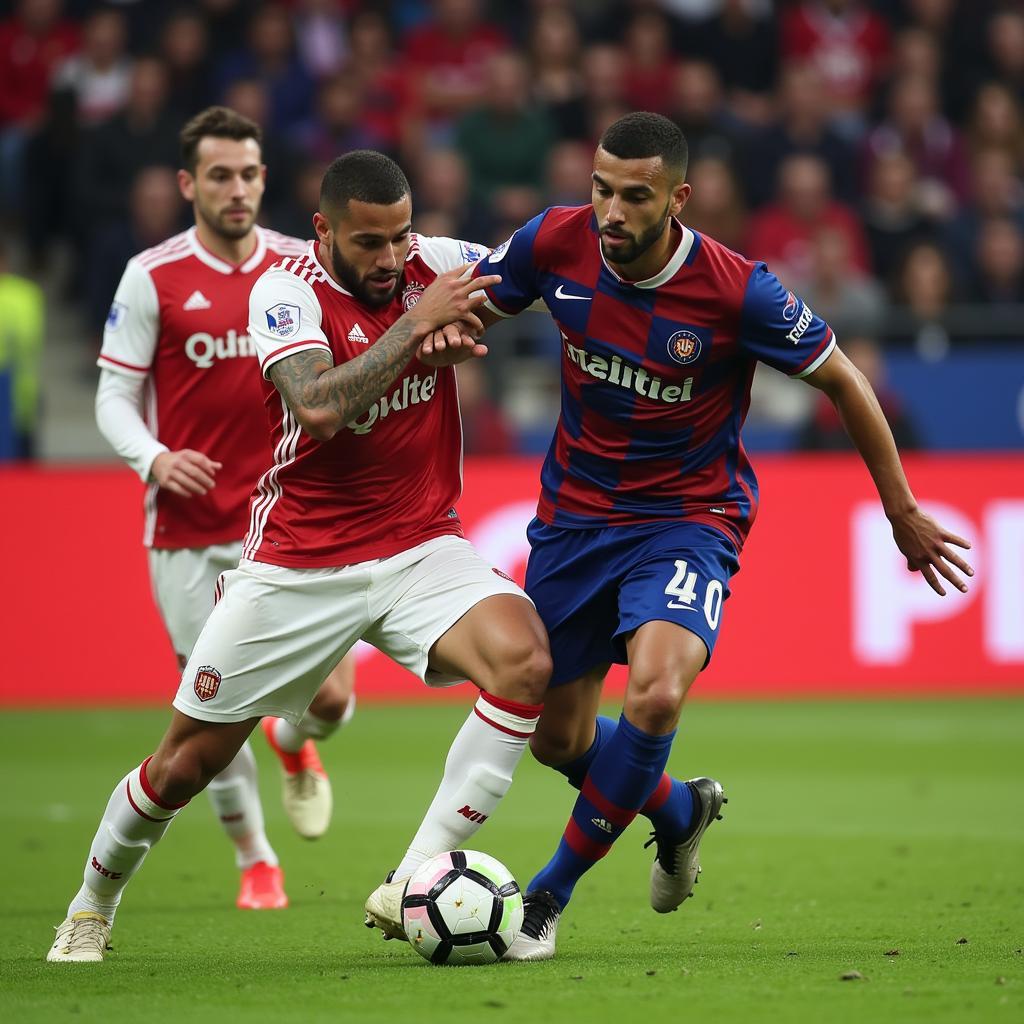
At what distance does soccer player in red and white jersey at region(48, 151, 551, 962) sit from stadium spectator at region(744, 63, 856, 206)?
10526 mm

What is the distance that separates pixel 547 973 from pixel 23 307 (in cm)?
932

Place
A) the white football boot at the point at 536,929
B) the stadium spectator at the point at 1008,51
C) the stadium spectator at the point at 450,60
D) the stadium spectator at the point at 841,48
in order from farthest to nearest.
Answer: the stadium spectator at the point at 1008,51
the stadium spectator at the point at 841,48
the stadium spectator at the point at 450,60
the white football boot at the point at 536,929

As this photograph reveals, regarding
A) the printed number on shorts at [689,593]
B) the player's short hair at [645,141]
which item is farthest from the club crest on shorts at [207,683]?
the player's short hair at [645,141]

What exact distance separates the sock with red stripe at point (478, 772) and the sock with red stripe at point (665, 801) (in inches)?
21.3

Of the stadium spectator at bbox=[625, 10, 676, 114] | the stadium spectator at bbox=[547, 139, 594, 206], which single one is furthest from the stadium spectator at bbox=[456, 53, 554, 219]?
the stadium spectator at bbox=[625, 10, 676, 114]

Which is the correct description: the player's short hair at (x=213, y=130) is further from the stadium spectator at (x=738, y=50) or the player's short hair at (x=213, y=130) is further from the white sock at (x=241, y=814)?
the stadium spectator at (x=738, y=50)

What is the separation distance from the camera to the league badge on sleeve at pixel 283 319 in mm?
5480

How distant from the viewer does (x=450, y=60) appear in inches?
642

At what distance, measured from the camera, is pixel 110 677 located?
12.0 metres

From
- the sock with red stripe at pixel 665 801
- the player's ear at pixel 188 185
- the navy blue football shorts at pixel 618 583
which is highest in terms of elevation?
the player's ear at pixel 188 185

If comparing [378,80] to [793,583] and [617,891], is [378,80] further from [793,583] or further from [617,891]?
[617,891]

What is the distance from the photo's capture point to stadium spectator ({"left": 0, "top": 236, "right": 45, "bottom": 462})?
41.0 feet

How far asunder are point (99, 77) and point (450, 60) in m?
3.10

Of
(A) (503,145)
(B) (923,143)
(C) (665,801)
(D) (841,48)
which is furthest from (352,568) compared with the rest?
(D) (841,48)
